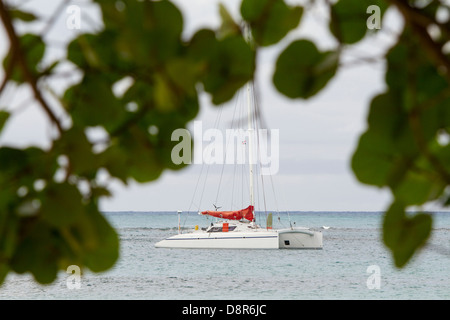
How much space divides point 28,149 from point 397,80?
0.33 feet

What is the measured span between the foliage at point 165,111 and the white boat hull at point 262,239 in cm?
1063

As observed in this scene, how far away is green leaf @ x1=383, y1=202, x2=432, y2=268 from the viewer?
12cm

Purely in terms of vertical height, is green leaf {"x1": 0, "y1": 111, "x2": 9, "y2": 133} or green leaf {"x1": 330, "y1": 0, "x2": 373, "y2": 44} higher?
green leaf {"x1": 330, "y1": 0, "x2": 373, "y2": 44}

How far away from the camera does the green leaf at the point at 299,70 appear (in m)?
0.13

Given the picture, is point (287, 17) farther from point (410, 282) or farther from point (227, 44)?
point (410, 282)

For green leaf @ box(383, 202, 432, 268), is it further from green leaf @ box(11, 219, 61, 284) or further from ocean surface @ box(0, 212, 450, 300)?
ocean surface @ box(0, 212, 450, 300)

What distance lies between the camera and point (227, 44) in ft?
0.40

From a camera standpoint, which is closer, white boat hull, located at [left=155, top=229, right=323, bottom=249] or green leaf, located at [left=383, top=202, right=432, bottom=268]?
green leaf, located at [left=383, top=202, right=432, bottom=268]

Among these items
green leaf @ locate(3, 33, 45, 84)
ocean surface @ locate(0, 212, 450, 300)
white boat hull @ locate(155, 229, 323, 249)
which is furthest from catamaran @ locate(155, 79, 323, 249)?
green leaf @ locate(3, 33, 45, 84)
